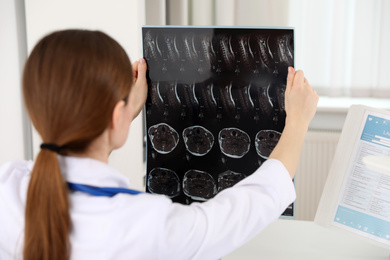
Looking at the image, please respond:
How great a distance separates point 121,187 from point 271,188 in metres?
0.33

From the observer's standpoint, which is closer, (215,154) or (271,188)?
(271,188)

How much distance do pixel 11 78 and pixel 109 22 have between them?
0.57 m

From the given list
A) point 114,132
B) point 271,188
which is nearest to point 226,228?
point 271,188

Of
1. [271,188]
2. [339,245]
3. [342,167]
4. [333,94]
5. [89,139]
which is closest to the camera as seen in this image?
[89,139]

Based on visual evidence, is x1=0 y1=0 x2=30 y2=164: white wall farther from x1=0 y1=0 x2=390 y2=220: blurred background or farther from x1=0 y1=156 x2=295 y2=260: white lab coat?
x1=0 y1=156 x2=295 y2=260: white lab coat

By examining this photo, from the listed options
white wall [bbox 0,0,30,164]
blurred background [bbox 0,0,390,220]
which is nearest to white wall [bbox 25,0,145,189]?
white wall [bbox 0,0,30,164]

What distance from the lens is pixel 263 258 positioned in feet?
4.60

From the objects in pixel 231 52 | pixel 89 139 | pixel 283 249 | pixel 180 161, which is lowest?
pixel 283 249

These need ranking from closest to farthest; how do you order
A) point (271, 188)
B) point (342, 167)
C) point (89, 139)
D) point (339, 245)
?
point (89, 139) → point (271, 188) → point (342, 167) → point (339, 245)

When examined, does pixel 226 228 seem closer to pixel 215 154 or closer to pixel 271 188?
pixel 271 188

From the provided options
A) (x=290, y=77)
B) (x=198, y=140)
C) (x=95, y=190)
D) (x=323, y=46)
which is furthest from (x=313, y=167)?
(x=95, y=190)

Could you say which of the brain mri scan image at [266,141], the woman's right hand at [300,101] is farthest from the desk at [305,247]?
the woman's right hand at [300,101]

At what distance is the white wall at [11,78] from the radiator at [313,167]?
1610 mm

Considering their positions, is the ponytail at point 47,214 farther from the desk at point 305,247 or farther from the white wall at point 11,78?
the white wall at point 11,78
